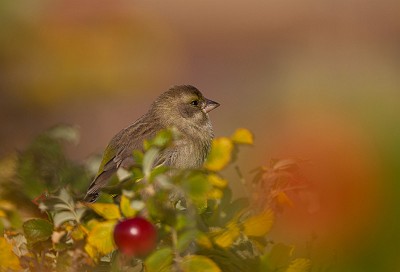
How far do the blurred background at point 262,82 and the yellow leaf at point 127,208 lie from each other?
33cm

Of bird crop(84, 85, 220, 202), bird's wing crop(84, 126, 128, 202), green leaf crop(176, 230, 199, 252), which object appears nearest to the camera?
green leaf crop(176, 230, 199, 252)

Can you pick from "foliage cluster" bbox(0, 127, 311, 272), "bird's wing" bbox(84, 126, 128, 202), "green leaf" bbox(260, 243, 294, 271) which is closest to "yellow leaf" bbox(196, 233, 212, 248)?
"foliage cluster" bbox(0, 127, 311, 272)

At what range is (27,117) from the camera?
6.26m

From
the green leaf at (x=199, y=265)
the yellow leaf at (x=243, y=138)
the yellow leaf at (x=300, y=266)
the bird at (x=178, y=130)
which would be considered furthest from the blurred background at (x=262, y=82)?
the bird at (x=178, y=130)

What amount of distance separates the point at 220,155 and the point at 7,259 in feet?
1.54

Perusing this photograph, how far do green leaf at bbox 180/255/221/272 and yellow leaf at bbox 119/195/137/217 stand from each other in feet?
0.46

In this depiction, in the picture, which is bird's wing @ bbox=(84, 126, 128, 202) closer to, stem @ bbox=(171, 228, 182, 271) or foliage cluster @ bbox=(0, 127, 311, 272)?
foliage cluster @ bbox=(0, 127, 311, 272)

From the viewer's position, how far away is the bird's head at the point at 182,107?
3670mm

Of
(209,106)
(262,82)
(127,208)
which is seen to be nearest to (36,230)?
(127,208)

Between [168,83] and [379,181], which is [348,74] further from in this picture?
[379,181]

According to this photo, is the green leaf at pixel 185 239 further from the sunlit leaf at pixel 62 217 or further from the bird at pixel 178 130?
the bird at pixel 178 130

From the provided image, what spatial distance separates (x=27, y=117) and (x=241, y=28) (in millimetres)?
3857

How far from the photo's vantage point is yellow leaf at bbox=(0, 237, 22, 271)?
1589 mm

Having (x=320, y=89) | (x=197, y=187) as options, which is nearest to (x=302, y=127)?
(x=320, y=89)
